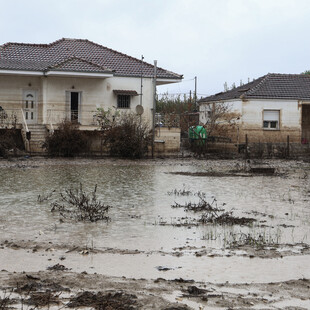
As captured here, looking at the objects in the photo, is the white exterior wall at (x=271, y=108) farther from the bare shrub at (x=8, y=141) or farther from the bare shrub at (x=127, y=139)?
the bare shrub at (x=8, y=141)

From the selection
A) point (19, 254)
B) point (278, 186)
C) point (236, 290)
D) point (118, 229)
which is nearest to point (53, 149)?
point (278, 186)

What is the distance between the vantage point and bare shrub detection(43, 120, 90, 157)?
103 ft

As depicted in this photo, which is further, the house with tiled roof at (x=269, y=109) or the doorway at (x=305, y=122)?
the doorway at (x=305, y=122)

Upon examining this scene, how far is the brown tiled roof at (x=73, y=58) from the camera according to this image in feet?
114

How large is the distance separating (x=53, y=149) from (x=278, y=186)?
47.3 ft

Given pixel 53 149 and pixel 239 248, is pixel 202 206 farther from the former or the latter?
pixel 53 149

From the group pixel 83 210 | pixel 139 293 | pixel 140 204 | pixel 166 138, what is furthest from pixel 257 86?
pixel 139 293

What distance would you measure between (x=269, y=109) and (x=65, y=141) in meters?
13.6

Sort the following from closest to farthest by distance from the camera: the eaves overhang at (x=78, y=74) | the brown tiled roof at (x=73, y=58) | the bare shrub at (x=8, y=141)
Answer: the bare shrub at (x=8, y=141), the eaves overhang at (x=78, y=74), the brown tiled roof at (x=73, y=58)

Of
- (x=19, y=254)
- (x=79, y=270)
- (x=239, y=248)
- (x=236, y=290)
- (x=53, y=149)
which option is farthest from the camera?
(x=53, y=149)

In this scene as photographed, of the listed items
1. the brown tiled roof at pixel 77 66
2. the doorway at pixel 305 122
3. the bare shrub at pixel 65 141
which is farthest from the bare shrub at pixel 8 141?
the doorway at pixel 305 122

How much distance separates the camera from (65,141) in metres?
31.4

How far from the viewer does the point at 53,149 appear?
31.6 m

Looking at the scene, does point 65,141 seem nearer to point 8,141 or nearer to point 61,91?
point 8,141
